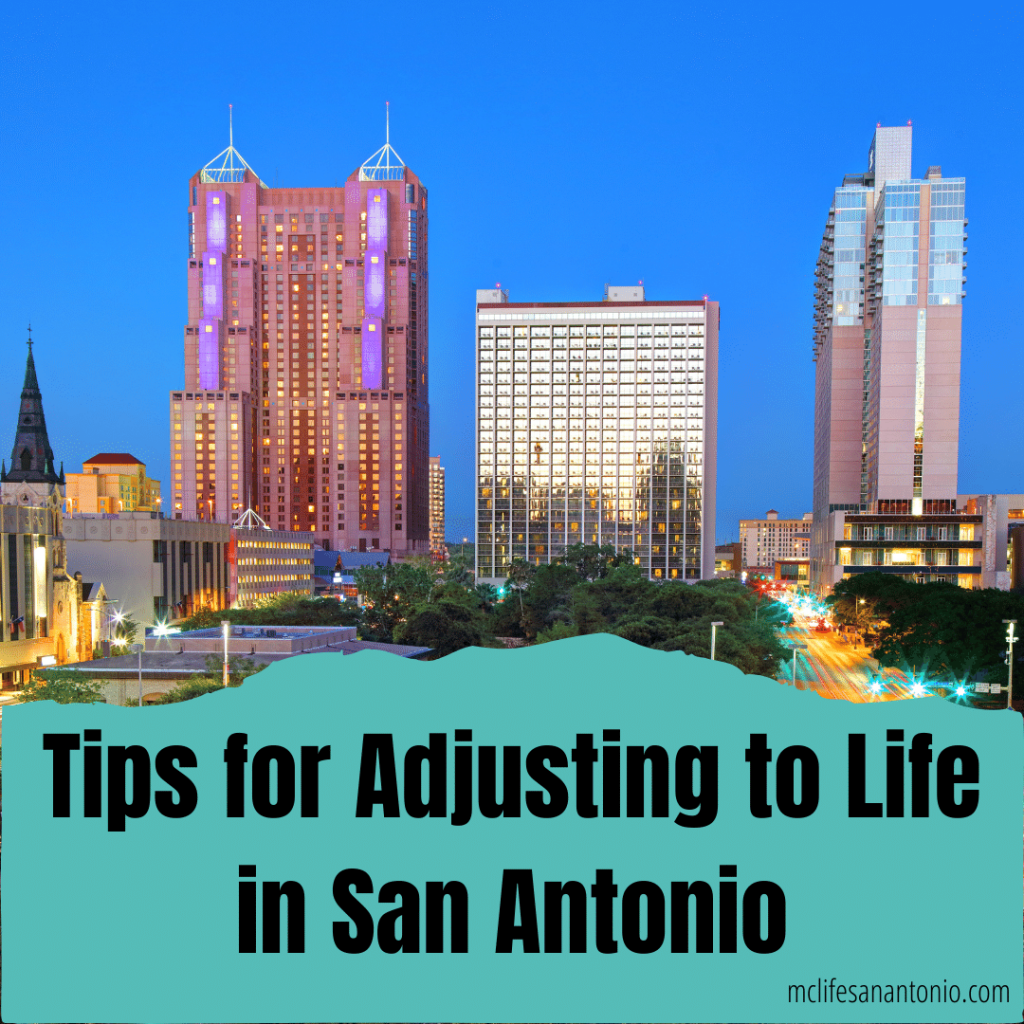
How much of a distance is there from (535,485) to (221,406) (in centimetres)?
7144

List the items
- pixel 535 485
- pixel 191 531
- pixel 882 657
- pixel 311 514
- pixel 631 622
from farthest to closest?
pixel 311 514 → pixel 535 485 → pixel 191 531 → pixel 882 657 → pixel 631 622

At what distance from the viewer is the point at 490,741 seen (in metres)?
19.2

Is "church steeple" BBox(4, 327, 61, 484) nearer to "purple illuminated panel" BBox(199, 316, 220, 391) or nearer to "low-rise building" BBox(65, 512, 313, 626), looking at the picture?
"low-rise building" BBox(65, 512, 313, 626)

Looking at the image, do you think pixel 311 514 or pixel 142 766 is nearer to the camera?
pixel 142 766

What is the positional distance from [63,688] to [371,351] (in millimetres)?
147348

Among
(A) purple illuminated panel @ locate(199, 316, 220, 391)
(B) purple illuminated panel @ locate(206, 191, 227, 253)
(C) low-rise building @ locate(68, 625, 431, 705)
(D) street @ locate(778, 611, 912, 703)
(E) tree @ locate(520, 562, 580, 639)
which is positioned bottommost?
(D) street @ locate(778, 611, 912, 703)

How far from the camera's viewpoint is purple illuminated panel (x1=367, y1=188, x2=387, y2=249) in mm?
175250

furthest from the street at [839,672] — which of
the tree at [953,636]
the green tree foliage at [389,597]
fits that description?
the green tree foliage at [389,597]

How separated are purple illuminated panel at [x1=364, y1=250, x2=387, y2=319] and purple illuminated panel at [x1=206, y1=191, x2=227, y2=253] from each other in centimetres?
3117

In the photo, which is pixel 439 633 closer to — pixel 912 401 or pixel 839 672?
pixel 839 672

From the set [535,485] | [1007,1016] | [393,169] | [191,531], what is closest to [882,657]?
[1007,1016]

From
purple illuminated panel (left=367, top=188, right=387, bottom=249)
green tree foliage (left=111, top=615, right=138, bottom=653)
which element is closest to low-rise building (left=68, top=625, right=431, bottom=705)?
green tree foliage (left=111, top=615, right=138, bottom=653)

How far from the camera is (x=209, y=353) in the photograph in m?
169

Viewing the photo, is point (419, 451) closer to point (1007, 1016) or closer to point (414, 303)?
point (414, 303)
